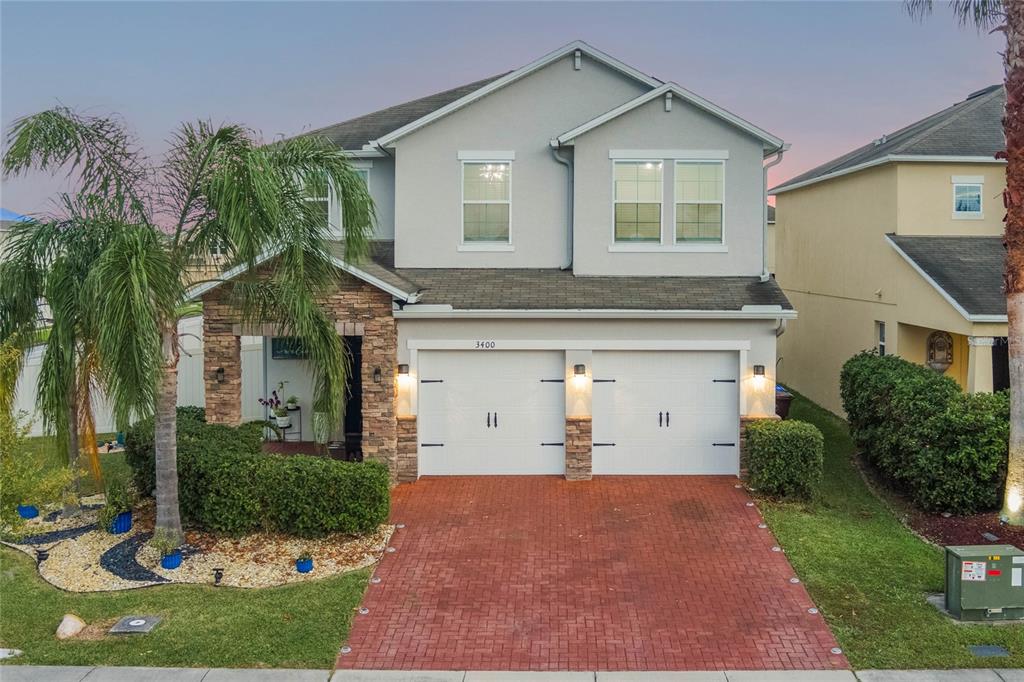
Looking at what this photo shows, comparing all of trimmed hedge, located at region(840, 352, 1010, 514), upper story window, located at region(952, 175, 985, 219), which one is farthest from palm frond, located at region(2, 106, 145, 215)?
upper story window, located at region(952, 175, 985, 219)

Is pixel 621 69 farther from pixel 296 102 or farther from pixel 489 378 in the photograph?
pixel 296 102

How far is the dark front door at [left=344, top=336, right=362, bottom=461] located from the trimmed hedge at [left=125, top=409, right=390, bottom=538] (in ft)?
11.7

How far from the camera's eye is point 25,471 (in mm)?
9898

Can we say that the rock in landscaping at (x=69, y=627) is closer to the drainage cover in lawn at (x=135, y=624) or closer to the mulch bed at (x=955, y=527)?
the drainage cover in lawn at (x=135, y=624)

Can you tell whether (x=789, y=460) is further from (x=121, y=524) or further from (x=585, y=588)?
(x=121, y=524)

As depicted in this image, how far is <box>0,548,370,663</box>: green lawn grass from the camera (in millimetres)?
8227

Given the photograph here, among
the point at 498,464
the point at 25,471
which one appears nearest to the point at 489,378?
the point at 498,464

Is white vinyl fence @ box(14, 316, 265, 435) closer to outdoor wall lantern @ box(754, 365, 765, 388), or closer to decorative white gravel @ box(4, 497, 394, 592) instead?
decorative white gravel @ box(4, 497, 394, 592)

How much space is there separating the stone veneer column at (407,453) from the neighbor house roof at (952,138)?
11815 millimetres

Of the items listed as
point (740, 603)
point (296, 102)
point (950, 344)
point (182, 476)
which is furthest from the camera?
point (296, 102)

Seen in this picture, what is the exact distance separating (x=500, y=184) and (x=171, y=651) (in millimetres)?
10480

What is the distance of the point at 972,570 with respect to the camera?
8.88m

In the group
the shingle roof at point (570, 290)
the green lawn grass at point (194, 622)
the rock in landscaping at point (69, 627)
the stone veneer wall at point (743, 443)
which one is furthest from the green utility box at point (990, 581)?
the rock in landscaping at point (69, 627)

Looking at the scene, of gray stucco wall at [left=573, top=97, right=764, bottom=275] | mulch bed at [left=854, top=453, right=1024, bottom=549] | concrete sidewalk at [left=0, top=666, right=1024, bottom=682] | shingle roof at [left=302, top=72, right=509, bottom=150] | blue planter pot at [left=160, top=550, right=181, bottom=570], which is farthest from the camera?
shingle roof at [left=302, top=72, right=509, bottom=150]
